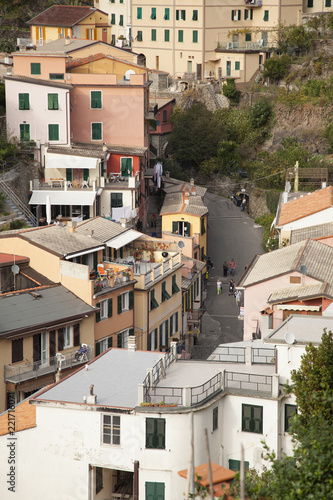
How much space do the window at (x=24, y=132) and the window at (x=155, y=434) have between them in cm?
3548

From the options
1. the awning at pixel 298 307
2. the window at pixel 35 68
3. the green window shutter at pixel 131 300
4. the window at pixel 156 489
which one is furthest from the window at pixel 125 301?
the window at pixel 35 68

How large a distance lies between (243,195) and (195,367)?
42680mm

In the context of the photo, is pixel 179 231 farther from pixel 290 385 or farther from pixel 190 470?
pixel 190 470

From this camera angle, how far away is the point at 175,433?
3114cm

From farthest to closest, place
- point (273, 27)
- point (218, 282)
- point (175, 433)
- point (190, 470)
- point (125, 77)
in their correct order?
point (273, 27), point (125, 77), point (218, 282), point (175, 433), point (190, 470)

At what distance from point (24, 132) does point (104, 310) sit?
72.1 ft

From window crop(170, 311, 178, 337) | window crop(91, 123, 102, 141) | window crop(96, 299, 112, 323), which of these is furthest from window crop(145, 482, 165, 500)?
window crop(91, 123, 102, 141)

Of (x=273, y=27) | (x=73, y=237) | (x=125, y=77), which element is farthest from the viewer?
(x=273, y=27)

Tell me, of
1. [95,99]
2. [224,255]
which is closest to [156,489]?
[224,255]

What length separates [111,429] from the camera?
31.8 metres

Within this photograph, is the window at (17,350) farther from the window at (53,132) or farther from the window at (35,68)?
the window at (35,68)

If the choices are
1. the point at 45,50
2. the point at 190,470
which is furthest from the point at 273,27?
the point at 190,470

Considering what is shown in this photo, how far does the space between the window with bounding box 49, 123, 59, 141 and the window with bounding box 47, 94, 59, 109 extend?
3.54 ft

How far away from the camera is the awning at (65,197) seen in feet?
193
